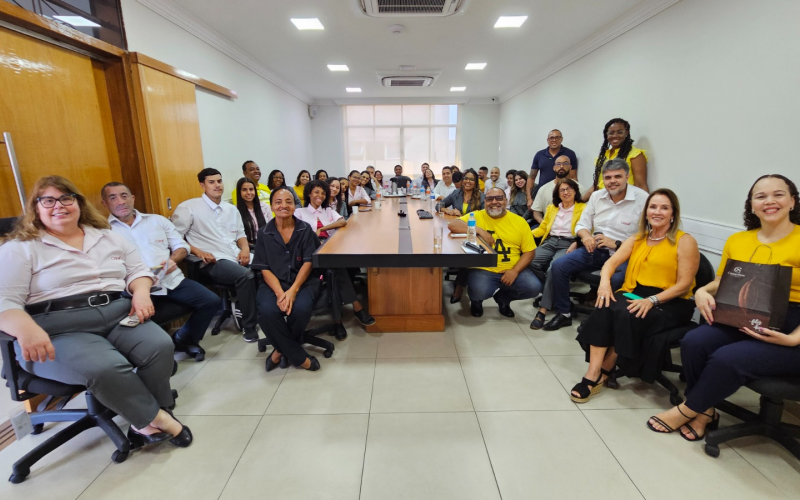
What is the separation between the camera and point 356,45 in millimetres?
4652

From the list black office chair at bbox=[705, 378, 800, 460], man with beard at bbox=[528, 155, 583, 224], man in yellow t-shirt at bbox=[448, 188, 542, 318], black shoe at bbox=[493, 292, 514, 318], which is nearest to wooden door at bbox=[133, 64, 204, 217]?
man in yellow t-shirt at bbox=[448, 188, 542, 318]

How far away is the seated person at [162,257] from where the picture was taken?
2.39 m

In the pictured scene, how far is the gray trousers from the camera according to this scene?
151cm

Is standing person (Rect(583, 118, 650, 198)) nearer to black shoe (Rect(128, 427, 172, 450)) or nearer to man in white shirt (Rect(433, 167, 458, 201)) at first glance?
man in white shirt (Rect(433, 167, 458, 201))

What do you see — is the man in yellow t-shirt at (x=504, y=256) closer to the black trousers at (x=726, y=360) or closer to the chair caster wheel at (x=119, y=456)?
the black trousers at (x=726, y=360)

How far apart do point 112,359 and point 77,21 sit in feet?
7.87

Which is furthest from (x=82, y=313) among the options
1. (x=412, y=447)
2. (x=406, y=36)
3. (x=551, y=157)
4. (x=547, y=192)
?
(x=551, y=157)

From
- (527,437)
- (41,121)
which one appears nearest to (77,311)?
(41,121)

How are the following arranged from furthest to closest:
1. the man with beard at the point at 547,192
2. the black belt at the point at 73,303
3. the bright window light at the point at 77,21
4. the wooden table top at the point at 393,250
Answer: the man with beard at the point at 547,192 → the bright window light at the point at 77,21 → the wooden table top at the point at 393,250 → the black belt at the point at 73,303

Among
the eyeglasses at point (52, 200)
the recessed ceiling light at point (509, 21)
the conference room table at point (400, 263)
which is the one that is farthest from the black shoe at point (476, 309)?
the recessed ceiling light at point (509, 21)

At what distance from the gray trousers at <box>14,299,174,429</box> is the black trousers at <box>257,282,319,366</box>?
575mm

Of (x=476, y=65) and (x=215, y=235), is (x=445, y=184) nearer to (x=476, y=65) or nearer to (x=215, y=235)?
(x=476, y=65)

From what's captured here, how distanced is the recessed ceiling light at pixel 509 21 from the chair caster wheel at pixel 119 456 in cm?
465

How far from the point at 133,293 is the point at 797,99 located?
3.93 meters
